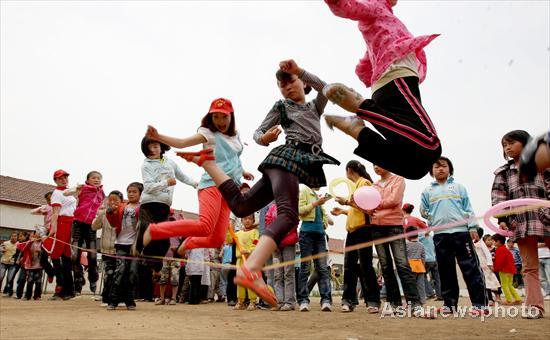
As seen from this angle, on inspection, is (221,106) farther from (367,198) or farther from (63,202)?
(63,202)

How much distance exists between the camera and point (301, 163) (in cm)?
366

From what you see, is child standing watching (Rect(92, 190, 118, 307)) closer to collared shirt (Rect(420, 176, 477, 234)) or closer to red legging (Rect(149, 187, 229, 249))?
red legging (Rect(149, 187, 229, 249))

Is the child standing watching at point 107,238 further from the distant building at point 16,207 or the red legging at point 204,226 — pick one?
the distant building at point 16,207

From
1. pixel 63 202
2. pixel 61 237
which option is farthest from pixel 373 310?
pixel 63 202

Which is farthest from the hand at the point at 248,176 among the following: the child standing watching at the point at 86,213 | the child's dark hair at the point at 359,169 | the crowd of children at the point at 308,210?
the child standing watching at the point at 86,213

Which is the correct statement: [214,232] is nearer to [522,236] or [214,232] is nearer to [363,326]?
[363,326]

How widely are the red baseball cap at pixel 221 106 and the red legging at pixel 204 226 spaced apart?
0.79 metres

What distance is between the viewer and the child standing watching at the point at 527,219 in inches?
210

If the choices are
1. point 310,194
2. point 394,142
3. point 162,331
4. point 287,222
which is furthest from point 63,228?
point 394,142

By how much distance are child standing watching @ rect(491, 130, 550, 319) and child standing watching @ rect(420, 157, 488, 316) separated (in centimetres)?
51

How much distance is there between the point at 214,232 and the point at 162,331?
1044mm

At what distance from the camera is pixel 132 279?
267 inches

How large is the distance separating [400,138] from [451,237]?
342 cm

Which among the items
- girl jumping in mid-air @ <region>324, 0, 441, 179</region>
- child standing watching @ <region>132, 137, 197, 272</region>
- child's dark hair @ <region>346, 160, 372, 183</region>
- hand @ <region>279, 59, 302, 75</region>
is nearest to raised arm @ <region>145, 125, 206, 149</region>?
hand @ <region>279, 59, 302, 75</region>
